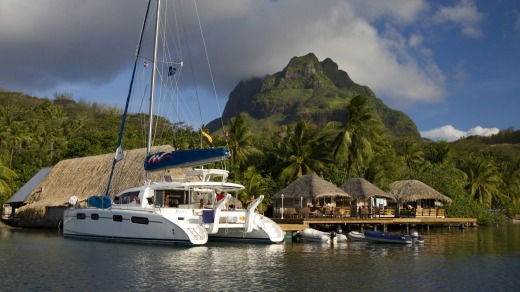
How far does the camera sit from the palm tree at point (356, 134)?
4506 cm

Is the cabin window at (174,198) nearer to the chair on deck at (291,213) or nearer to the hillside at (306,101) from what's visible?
the chair on deck at (291,213)

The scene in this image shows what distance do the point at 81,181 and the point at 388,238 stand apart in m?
23.4

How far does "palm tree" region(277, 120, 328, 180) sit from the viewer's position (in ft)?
147

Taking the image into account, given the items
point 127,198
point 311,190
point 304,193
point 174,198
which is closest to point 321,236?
point 174,198

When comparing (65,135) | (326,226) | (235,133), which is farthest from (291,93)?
(326,226)

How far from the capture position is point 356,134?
1802 inches

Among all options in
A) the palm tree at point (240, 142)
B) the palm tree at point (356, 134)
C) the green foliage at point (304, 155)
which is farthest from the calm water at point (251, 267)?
the palm tree at point (240, 142)

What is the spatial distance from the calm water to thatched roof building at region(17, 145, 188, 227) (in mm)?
10863

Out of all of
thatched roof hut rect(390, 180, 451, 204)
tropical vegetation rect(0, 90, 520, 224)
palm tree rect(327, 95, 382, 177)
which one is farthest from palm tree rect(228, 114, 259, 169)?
thatched roof hut rect(390, 180, 451, 204)

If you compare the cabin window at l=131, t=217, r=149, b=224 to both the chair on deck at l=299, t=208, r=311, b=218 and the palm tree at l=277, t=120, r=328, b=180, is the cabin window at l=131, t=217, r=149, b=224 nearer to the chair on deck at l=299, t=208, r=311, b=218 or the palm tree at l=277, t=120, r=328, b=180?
the chair on deck at l=299, t=208, r=311, b=218

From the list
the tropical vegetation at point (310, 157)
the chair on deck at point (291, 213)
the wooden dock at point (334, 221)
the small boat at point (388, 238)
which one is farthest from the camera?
A: the tropical vegetation at point (310, 157)

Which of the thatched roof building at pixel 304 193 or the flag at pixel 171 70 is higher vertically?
the flag at pixel 171 70

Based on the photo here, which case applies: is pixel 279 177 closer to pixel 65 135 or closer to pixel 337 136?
pixel 337 136

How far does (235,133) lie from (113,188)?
16.6 metres
